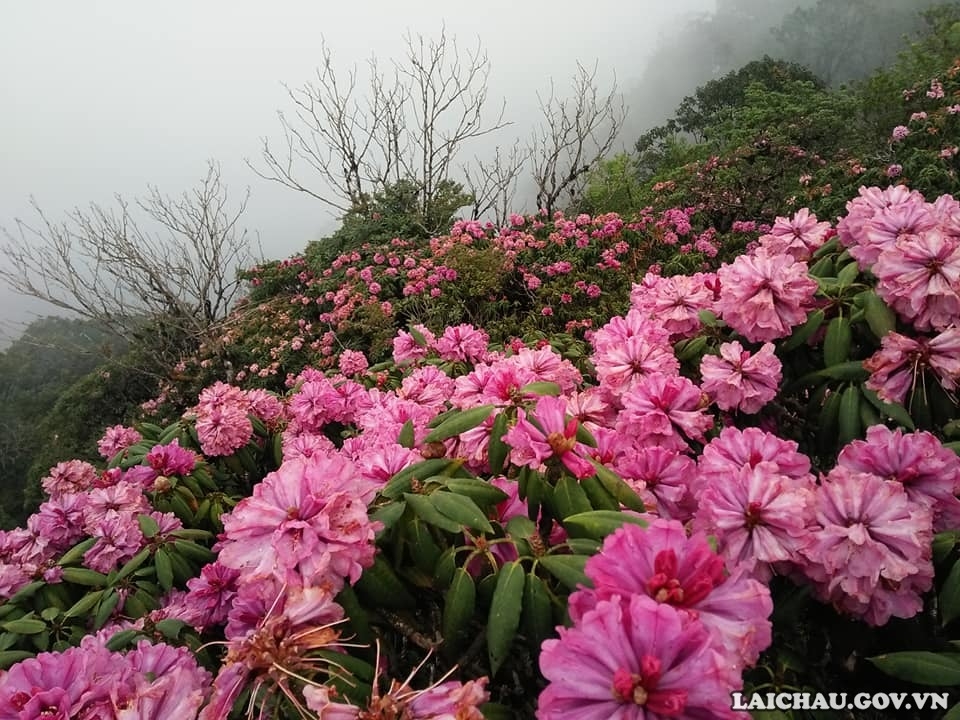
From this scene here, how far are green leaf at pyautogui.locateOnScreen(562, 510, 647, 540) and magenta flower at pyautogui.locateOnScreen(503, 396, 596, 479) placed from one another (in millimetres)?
83

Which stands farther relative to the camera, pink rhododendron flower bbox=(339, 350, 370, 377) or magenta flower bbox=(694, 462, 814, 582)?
pink rhododendron flower bbox=(339, 350, 370, 377)

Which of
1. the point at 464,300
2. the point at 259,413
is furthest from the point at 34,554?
the point at 464,300

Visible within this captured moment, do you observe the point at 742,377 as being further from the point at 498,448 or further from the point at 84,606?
the point at 84,606

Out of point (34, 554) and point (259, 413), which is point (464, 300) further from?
point (34, 554)

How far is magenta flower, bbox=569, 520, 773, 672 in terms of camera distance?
1.75 feet

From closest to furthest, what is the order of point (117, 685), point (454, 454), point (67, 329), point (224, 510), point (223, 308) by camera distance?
point (117, 685), point (454, 454), point (224, 510), point (223, 308), point (67, 329)

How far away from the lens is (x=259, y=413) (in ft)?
7.05

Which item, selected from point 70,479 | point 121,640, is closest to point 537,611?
point 121,640

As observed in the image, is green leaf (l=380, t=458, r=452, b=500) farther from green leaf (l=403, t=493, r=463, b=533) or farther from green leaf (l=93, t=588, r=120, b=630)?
green leaf (l=93, t=588, r=120, b=630)

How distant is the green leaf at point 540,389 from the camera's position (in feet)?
3.37

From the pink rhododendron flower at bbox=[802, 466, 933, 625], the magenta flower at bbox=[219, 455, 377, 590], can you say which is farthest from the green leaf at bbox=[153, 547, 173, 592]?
the pink rhododendron flower at bbox=[802, 466, 933, 625]

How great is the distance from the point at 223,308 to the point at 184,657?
10473 millimetres

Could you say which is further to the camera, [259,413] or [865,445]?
[259,413]

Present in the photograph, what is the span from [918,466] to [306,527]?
90 cm
